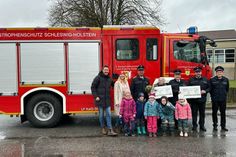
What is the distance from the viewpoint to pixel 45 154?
6926 millimetres

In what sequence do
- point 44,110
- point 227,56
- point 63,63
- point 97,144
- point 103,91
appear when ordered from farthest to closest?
point 227,56 < point 44,110 < point 63,63 < point 103,91 < point 97,144

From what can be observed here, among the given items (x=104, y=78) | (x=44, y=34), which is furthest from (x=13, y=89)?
(x=104, y=78)

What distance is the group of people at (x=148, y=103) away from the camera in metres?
8.59

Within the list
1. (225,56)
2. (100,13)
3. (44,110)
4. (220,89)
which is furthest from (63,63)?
(225,56)

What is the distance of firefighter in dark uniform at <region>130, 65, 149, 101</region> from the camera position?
8.98 meters

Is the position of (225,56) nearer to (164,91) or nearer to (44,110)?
(164,91)

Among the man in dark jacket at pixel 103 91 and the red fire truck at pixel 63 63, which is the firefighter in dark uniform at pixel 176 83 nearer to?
the red fire truck at pixel 63 63

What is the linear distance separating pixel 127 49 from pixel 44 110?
303 cm

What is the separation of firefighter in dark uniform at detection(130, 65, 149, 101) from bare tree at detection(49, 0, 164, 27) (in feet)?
66.1

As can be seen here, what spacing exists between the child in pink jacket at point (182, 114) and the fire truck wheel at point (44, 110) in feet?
11.1


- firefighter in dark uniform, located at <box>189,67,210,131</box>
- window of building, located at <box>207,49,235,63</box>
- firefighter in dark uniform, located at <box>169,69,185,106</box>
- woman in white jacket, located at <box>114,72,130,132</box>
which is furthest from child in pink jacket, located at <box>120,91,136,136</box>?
window of building, located at <box>207,49,235,63</box>

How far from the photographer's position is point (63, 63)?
9.58 m

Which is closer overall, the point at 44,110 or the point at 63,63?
the point at 63,63

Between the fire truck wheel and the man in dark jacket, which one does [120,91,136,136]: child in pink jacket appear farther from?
the fire truck wheel
